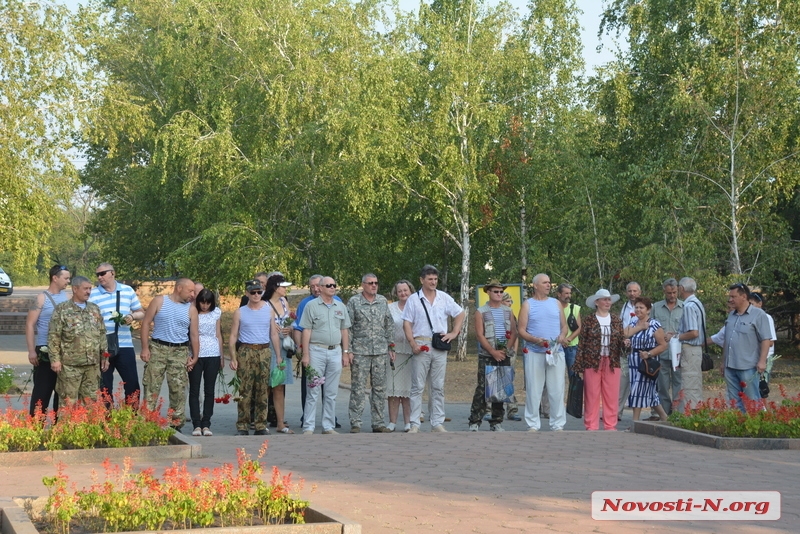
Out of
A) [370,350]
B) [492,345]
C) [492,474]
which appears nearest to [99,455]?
[492,474]

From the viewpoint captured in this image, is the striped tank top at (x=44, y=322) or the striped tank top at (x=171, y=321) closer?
the striped tank top at (x=44, y=322)

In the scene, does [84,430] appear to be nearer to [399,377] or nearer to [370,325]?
[370,325]

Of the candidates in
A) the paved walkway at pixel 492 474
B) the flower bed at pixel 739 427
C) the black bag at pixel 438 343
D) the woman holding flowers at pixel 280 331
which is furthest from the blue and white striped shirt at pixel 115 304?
the flower bed at pixel 739 427

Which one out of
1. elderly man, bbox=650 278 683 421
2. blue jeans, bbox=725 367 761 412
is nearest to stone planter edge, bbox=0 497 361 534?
blue jeans, bbox=725 367 761 412

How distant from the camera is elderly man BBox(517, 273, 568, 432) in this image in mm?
13867

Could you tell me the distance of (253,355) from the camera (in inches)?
530

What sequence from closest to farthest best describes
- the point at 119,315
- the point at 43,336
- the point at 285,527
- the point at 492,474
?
the point at 285,527 → the point at 492,474 → the point at 43,336 → the point at 119,315

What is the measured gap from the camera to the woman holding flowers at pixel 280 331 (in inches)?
542

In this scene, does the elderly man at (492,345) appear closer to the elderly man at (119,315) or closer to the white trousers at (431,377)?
the white trousers at (431,377)

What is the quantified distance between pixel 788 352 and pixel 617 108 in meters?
9.60

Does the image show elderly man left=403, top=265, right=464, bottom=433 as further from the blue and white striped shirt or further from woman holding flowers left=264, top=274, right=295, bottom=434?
the blue and white striped shirt

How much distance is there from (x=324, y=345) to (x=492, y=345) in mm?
1996

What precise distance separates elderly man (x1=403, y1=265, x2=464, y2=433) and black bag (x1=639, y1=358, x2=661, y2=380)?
7.91 feet

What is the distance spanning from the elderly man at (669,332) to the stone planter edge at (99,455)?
6.48 meters
